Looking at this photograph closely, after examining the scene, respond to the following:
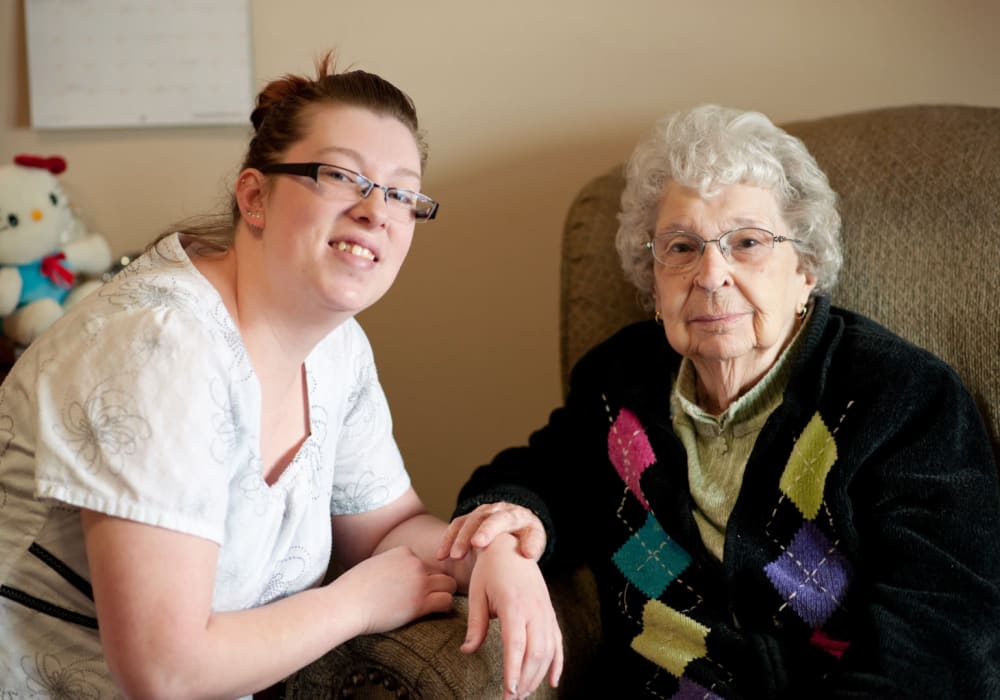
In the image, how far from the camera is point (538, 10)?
2.07m

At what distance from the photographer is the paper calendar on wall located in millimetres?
2168

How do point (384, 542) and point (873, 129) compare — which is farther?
point (873, 129)

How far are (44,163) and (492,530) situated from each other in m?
1.41

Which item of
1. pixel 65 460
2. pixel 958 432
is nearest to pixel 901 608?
pixel 958 432

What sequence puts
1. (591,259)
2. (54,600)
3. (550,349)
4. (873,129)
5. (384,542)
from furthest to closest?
(550,349), (591,259), (873,129), (384,542), (54,600)

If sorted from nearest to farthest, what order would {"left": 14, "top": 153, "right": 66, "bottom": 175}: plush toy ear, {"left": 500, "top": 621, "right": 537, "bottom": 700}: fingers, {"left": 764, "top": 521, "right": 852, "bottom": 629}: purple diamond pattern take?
1. {"left": 500, "top": 621, "right": 537, "bottom": 700}: fingers
2. {"left": 764, "top": 521, "right": 852, "bottom": 629}: purple diamond pattern
3. {"left": 14, "top": 153, "right": 66, "bottom": 175}: plush toy ear

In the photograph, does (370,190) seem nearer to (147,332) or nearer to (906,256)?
(147,332)

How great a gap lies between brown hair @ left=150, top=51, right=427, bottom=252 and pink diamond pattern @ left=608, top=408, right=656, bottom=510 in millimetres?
574

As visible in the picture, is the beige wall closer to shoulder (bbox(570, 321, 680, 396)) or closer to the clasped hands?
shoulder (bbox(570, 321, 680, 396))

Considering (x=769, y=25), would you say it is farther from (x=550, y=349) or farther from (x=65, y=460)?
(x=65, y=460)

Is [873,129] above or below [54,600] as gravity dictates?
above

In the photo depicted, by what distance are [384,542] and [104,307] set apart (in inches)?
23.8

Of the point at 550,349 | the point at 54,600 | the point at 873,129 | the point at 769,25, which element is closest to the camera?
the point at 54,600

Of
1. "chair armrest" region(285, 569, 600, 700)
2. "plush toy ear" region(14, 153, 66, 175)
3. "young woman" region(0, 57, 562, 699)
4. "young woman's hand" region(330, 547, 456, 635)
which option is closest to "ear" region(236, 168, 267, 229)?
"young woman" region(0, 57, 562, 699)
